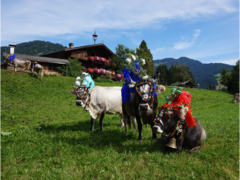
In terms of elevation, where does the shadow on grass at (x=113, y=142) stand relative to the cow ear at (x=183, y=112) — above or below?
below

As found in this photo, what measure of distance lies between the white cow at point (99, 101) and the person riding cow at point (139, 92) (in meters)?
1.82

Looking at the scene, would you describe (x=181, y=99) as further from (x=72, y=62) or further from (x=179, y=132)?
(x=72, y=62)

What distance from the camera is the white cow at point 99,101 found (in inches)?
308

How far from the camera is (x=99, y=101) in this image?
8531 millimetres

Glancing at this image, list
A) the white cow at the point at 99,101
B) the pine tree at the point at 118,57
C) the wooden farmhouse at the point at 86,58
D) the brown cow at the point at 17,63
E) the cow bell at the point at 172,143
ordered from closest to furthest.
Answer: the cow bell at the point at 172,143 → the white cow at the point at 99,101 → the brown cow at the point at 17,63 → the wooden farmhouse at the point at 86,58 → the pine tree at the point at 118,57

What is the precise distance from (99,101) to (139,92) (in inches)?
136

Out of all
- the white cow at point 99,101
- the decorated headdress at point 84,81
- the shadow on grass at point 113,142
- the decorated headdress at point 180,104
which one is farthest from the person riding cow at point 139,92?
the decorated headdress at point 84,81

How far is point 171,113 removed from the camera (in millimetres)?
4723

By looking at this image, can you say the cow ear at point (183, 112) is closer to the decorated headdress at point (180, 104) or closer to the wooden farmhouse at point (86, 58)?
the decorated headdress at point (180, 104)

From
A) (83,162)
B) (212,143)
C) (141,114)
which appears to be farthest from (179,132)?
(83,162)

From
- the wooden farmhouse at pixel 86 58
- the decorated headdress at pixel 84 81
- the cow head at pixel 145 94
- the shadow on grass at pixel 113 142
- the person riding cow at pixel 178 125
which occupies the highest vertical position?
the wooden farmhouse at pixel 86 58

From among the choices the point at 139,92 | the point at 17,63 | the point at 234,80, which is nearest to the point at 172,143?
the point at 139,92

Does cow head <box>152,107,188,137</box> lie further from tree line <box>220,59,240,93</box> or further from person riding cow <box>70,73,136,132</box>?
tree line <box>220,59,240,93</box>

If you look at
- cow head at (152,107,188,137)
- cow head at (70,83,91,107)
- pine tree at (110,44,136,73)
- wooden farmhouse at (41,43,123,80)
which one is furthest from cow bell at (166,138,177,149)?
pine tree at (110,44,136,73)
